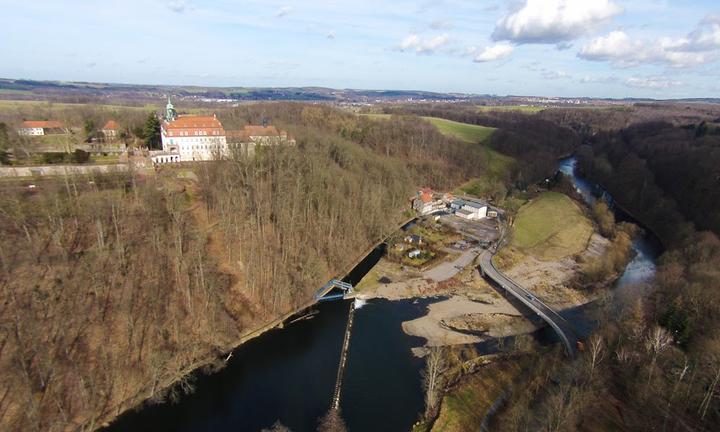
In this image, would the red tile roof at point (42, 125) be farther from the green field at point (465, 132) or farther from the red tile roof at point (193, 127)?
the green field at point (465, 132)

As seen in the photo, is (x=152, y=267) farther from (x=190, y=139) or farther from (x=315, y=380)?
(x=190, y=139)

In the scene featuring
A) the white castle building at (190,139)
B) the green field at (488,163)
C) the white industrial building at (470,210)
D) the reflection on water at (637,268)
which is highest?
the white castle building at (190,139)

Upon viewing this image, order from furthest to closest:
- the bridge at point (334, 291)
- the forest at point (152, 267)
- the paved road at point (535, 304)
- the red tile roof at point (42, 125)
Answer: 1. the red tile roof at point (42, 125)
2. the bridge at point (334, 291)
3. the paved road at point (535, 304)
4. the forest at point (152, 267)

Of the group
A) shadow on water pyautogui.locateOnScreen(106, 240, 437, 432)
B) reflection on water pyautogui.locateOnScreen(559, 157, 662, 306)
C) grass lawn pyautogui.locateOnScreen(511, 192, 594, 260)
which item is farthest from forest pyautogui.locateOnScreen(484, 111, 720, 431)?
grass lawn pyautogui.locateOnScreen(511, 192, 594, 260)

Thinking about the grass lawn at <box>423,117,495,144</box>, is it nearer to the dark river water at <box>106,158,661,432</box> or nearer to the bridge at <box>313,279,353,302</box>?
the bridge at <box>313,279,353,302</box>

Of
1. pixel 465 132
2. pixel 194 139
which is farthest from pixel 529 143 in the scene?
pixel 194 139

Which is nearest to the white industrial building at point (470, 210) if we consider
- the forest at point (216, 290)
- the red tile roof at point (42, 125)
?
the forest at point (216, 290)
